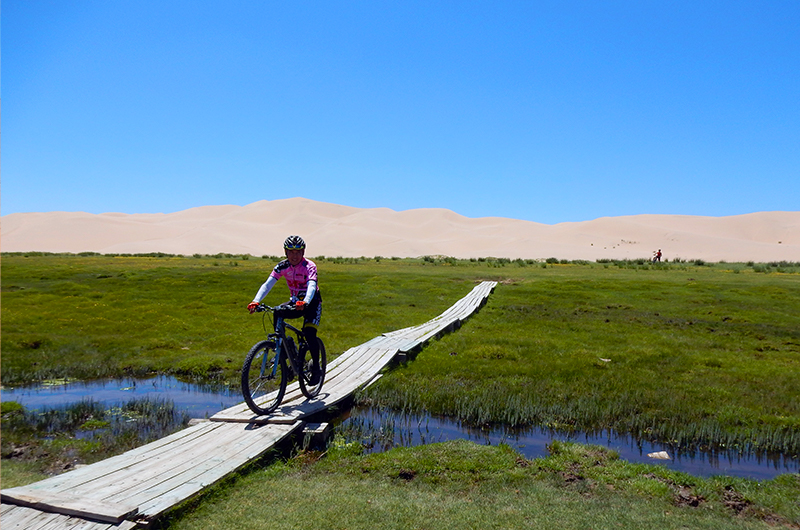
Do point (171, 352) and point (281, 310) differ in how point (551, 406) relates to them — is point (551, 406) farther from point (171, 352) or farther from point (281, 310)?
point (171, 352)

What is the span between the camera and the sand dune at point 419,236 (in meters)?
117

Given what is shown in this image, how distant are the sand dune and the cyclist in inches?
3753

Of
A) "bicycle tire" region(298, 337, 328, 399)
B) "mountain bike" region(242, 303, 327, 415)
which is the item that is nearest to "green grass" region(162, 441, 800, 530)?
"mountain bike" region(242, 303, 327, 415)

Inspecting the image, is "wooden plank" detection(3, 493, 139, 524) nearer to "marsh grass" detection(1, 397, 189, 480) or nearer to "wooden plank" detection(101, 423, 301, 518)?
"wooden plank" detection(101, 423, 301, 518)

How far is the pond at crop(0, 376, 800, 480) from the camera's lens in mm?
8836

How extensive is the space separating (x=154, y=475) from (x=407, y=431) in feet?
14.7

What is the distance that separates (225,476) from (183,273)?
32.4 m

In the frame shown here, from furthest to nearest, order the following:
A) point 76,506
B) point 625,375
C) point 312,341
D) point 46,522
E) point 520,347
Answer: point 520,347 < point 625,375 < point 312,341 < point 76,506 < point 46,522

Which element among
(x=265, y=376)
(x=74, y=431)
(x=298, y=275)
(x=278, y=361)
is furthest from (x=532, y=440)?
(x=74, y=431)

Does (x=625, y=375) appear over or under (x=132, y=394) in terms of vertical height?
over

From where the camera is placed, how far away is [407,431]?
392 inches

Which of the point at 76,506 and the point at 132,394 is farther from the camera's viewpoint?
the point at 132,394

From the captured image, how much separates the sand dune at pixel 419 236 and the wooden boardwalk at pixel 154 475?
96759 millimetres

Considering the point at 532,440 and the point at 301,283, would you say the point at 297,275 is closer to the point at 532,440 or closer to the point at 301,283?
the point at 301,283
